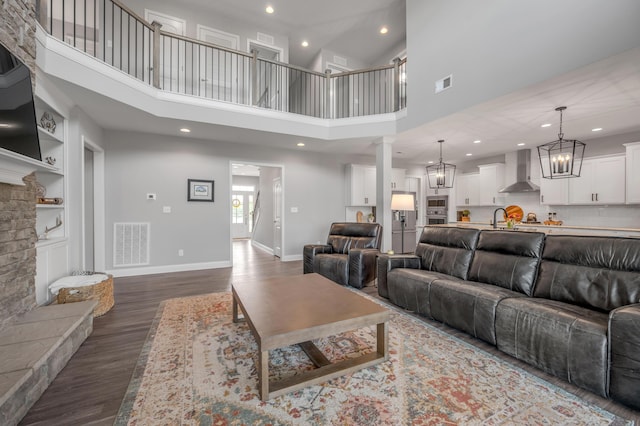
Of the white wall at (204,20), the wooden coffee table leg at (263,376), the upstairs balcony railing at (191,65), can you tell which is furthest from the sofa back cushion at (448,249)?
the white wall at (204,20)

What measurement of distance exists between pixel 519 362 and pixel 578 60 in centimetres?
301

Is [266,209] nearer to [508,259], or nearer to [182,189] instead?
[182,189]

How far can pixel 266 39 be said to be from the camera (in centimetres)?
617

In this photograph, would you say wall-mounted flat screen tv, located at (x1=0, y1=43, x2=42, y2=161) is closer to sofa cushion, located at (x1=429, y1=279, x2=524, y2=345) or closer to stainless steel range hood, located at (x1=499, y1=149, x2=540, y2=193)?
sofa cushion, located at (x1=429, y1=279, x2=524, y2=345)

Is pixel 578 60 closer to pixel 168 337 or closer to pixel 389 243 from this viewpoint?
pixel 389 243

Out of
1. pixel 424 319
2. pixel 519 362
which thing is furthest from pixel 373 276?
pixel 519 362

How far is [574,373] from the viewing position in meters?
1.76

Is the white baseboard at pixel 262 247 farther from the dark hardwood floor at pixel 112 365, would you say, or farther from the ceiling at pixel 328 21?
the ceiling at pixel 328 21

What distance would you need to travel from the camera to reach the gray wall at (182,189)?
495 cm

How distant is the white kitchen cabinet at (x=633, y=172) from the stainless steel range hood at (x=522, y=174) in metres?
1.61

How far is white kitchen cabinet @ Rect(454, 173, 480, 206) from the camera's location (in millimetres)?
7703

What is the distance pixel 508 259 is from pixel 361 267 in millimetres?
1881

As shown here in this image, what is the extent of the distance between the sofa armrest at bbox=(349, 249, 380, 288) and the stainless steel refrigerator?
3.40 m

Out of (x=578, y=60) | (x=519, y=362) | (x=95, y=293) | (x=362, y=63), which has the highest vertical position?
(x=362, y=63)
